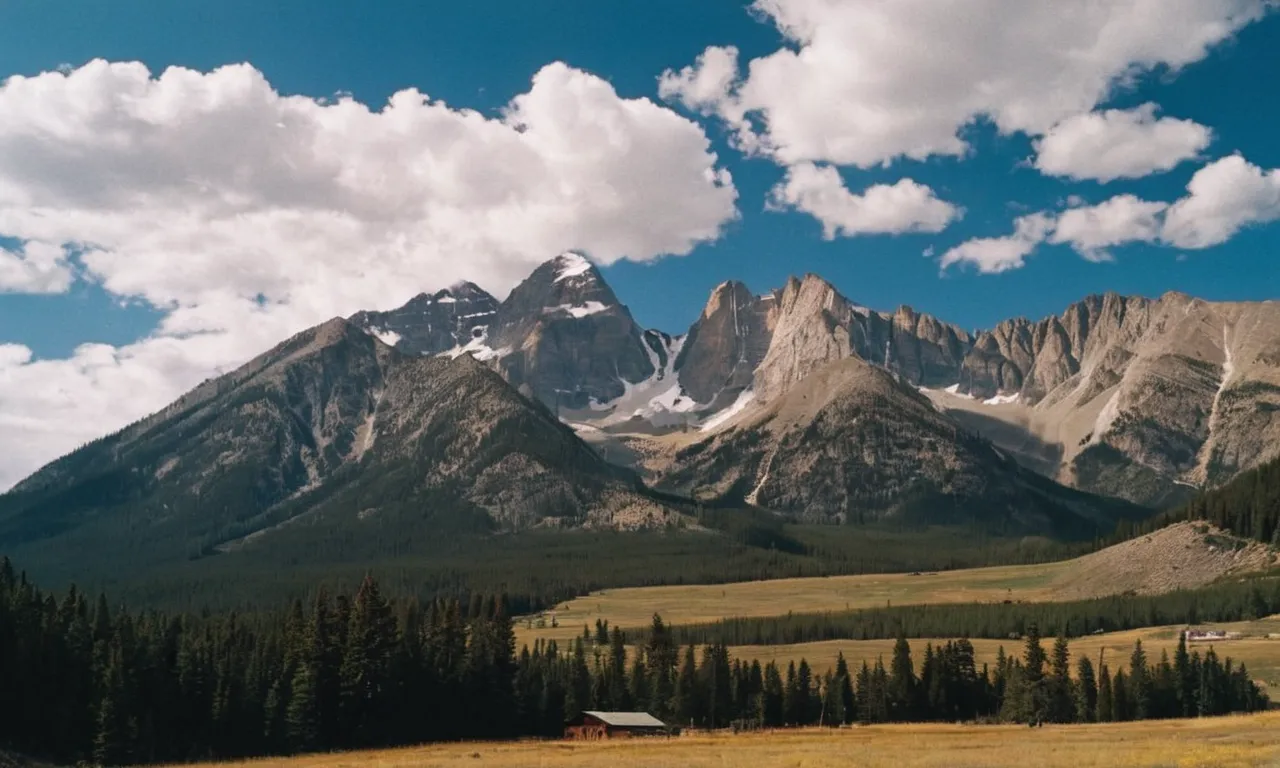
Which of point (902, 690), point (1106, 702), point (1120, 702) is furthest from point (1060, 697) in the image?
point (902, 690)

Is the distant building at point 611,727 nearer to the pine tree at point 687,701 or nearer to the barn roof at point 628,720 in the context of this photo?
the barn roof at point 628,720

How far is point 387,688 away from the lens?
111 meters

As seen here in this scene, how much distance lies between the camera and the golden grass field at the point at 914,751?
60344mm

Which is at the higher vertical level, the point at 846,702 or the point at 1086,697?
the point at 1086,697

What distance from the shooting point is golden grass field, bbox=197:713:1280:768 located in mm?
60344

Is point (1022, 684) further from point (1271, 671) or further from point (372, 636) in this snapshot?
point (372, 636)

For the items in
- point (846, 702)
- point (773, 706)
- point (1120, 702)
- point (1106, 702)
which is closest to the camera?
point (1120, 702)

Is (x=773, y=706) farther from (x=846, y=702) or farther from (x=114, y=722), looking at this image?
(x=114, y=722)

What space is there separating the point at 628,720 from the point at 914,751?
59.4m

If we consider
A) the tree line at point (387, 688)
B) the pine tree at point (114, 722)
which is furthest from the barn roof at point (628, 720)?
the pine tree at point (114, 722)

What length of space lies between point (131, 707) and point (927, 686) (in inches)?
3607

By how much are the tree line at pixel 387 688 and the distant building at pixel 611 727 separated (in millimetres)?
2646

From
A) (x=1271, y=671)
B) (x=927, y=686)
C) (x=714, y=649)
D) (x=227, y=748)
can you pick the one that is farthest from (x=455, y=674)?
(x=1271, y=671)

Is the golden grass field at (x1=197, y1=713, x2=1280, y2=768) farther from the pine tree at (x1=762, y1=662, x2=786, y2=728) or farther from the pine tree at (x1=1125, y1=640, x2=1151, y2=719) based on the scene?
the pine tree at (x1=762, y1=662, x2=786, y2=728)
